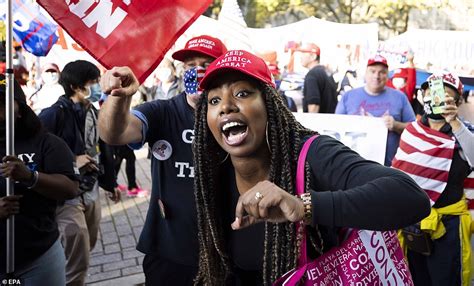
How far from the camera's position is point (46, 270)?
2775 mm

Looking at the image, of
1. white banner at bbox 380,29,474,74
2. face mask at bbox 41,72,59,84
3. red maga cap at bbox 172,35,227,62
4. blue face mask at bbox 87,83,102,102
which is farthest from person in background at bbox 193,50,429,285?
white banner at bbox 380,29,474,74

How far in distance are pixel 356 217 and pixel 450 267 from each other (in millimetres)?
2475

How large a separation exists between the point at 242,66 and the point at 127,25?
1019 mm

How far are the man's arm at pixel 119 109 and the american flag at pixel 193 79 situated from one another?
413mm

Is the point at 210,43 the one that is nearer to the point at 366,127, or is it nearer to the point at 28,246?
the point at 28,246

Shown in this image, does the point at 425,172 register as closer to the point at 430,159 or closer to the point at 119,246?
the point at 430,159

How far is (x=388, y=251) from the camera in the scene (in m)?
1.84

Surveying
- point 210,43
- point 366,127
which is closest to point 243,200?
point 210,43

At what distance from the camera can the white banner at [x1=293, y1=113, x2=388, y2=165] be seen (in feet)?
15.1

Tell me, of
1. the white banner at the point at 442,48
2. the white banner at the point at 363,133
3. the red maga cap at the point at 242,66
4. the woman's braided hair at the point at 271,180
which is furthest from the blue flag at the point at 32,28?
the white banner at the point at 442,48

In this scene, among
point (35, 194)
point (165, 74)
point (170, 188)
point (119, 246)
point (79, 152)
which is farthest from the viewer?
point (165, 74)

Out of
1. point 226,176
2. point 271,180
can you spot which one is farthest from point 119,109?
point 271,180

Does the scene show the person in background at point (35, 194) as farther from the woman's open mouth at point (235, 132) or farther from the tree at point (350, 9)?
the tree at point (350, 9)

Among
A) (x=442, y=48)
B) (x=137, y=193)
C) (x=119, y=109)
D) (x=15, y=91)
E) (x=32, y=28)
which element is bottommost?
(x=137, y=193)
